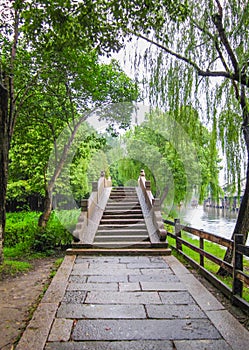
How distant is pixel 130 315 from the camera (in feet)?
11.6

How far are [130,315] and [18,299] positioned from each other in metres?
1.72

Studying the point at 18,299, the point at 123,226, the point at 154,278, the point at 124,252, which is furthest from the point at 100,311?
the point at 123,226

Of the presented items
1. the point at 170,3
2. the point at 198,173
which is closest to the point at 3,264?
the point at 170,3

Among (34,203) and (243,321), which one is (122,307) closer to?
(243,321)

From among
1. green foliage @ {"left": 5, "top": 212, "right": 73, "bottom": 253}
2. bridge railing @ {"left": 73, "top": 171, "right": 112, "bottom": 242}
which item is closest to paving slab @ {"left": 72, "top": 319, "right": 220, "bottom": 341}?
bridge railing @ {"left": 73, "top": 171, "right": 112, "bottom": 242}

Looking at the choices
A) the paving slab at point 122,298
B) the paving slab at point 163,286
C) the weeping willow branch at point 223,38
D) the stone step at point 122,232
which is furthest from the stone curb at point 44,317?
the weeping willow branch at point 223,38

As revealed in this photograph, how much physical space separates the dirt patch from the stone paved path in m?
0.15

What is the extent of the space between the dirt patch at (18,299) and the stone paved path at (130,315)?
0.15 metres

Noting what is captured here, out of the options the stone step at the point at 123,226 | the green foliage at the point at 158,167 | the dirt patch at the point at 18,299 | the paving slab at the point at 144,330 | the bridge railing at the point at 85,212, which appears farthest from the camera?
the green foliage at the point at 158,167

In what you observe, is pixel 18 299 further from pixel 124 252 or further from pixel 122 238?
pixel 122 238

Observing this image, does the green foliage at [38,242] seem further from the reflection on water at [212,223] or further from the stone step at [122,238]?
the reflection on water at [212,223]

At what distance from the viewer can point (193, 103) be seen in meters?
5.36

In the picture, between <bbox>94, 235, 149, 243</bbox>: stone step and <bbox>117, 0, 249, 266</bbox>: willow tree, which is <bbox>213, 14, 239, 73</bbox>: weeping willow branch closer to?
<bbox>117, 0, 249, 266</bbox>: willow tree

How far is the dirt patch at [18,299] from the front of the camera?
3.18 metres
